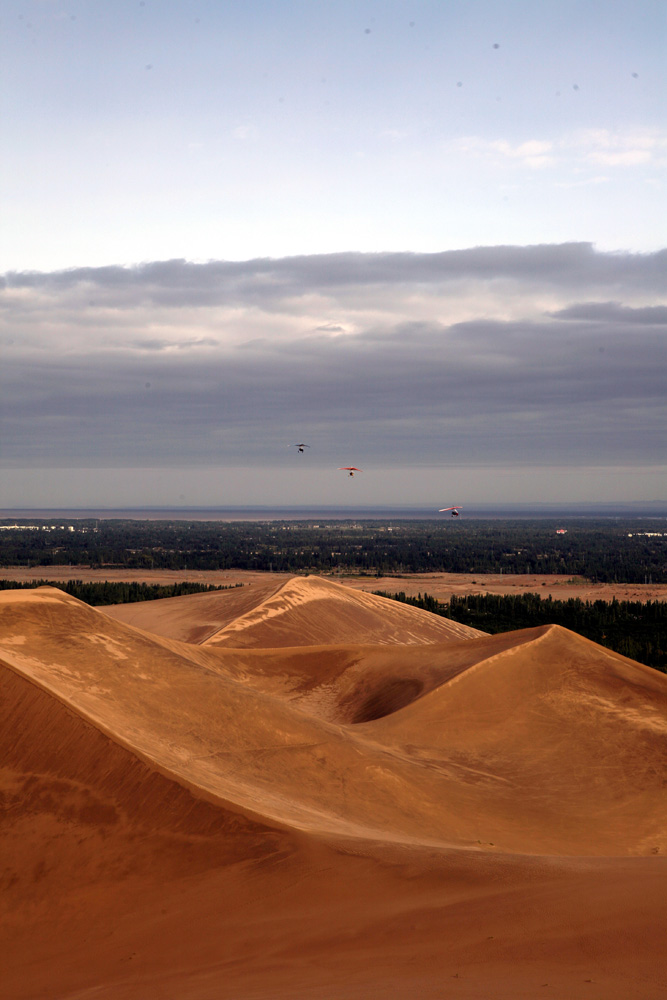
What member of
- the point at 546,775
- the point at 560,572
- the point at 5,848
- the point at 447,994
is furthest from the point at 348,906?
the point at 560,572

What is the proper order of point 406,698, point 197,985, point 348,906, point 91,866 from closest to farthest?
point 197,985 < point 348,906 < point 91,866 < point 406,698

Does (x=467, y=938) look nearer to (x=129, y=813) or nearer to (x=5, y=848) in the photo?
(x=129, y=813)

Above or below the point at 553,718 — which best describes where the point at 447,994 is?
above

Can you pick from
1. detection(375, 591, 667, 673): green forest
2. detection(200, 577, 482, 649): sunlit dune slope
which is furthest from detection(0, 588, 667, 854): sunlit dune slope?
detection(375, 591, 667, 673): green forest

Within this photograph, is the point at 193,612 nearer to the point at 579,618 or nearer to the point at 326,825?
the point at 579,618

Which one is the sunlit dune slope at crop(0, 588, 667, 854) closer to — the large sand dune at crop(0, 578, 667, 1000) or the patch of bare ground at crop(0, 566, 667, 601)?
the large sand dune at crop(0, 578, 667, 1000)

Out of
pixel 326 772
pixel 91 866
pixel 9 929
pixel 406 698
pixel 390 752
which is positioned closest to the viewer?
pixel 9 929
